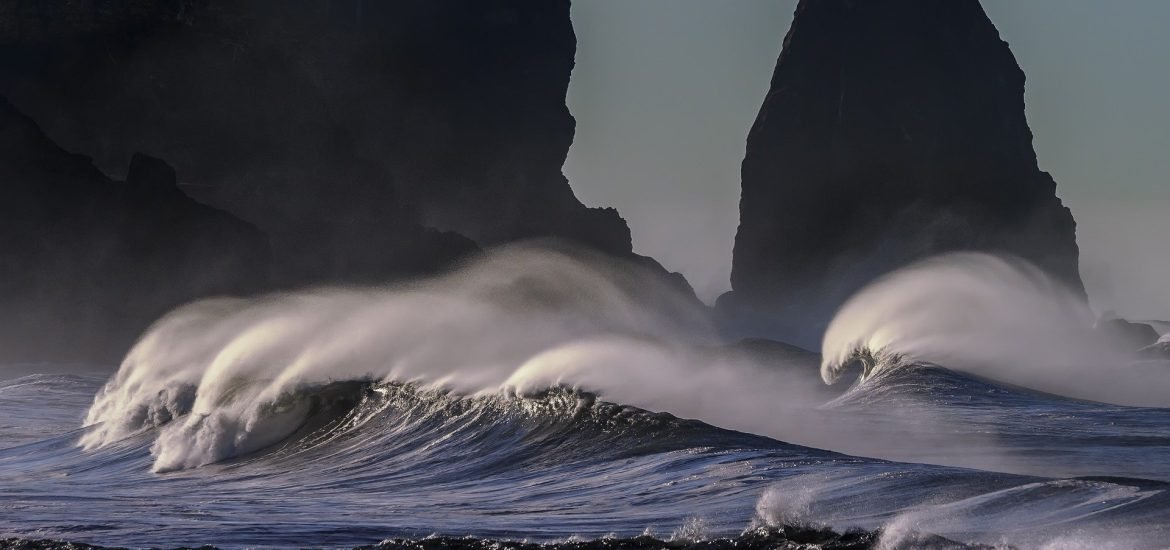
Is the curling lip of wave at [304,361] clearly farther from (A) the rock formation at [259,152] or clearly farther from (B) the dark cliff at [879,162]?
(B) the dark cliff at [879,162]

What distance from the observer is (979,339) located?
37281 mm

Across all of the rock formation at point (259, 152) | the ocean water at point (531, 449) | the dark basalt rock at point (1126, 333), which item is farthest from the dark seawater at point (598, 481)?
the rock formation at point (259, 152)

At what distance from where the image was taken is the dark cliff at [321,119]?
7681 centimetres

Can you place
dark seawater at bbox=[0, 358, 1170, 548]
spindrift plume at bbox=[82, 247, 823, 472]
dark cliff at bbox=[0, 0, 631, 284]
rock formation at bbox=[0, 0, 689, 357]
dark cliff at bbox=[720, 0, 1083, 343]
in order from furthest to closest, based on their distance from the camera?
1. dark cliff at bbox=[720, 0, 1083, 343]
2. dark cliff at bbox=[0, 0, 631, 284]
3. rock formation at bbox=[0, 0, 689, 357]
4. spindrift plume at bbox=[82, 247, 823, 472]
5. dark seawater at bbox=[0, 358, 1170, 548]

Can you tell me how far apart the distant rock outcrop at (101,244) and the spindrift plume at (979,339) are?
35318mm

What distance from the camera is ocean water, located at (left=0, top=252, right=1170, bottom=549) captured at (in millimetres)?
11609

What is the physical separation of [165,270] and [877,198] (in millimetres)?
46015

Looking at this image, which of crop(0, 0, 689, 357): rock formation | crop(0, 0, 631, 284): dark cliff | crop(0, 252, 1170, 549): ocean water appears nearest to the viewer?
crop(0, 252, 1170, 549): ocean water

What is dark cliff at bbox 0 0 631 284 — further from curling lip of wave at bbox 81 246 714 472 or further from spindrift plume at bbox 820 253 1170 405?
curling lip of wave at bbox 81 246 714 472

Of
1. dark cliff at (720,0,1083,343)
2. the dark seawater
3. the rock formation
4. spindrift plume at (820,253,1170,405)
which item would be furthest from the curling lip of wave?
dark cliff at (720,0,1083,343)

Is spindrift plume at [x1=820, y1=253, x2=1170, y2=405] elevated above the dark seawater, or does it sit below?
above

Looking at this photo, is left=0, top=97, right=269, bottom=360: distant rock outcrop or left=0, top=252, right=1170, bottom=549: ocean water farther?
left=0, top=97, right=269, bottom=360: distant rock outcrop

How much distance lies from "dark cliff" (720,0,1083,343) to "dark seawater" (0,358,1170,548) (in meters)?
72.9

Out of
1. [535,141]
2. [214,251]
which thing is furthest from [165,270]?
[535,141]
